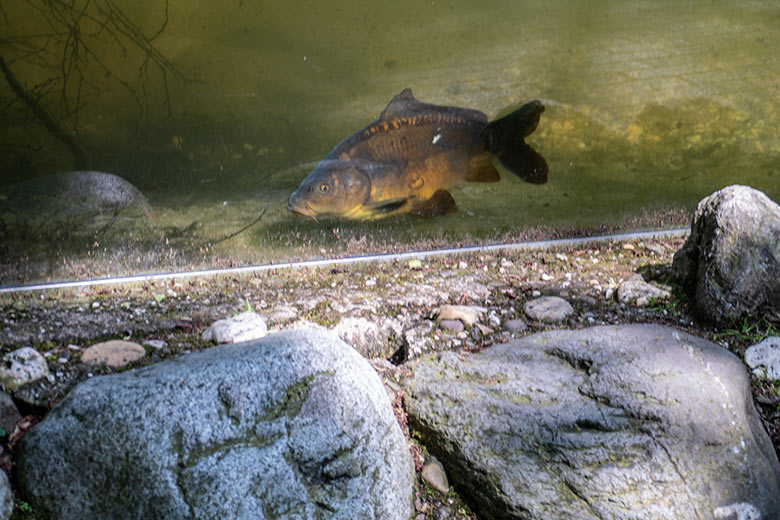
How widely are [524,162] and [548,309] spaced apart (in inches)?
40.4

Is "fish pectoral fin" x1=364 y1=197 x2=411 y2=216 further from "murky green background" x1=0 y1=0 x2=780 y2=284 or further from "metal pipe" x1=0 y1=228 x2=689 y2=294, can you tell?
"metal pipe" x1=0 y1=228 x2=689 y2=294

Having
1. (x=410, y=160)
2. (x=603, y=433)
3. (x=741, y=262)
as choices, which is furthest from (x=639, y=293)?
(x=410, y=160)

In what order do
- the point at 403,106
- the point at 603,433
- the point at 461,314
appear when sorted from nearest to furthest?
the point at 603,433 < the point at 461,314 < the point at 403,106

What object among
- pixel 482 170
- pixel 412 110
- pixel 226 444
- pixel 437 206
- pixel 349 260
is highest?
pixel 412 110

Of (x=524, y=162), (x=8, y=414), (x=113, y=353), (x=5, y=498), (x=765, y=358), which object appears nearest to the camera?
(x=5, y=498)

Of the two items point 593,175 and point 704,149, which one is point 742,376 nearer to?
point 593,175

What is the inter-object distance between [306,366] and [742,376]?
6.43 ft

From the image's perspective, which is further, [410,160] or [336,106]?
[410,160]

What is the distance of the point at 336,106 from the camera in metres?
3.58

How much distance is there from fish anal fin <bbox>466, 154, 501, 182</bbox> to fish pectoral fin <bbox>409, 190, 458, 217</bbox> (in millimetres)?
177

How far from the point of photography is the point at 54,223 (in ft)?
11.2

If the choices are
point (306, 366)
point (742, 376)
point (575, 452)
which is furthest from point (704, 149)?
point (306, 366)

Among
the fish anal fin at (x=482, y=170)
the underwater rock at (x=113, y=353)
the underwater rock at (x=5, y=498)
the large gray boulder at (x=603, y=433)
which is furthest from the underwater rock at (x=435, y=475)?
the fish anal fin at (x=482, y=170)

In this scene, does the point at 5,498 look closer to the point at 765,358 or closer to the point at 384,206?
the point at 384,206
